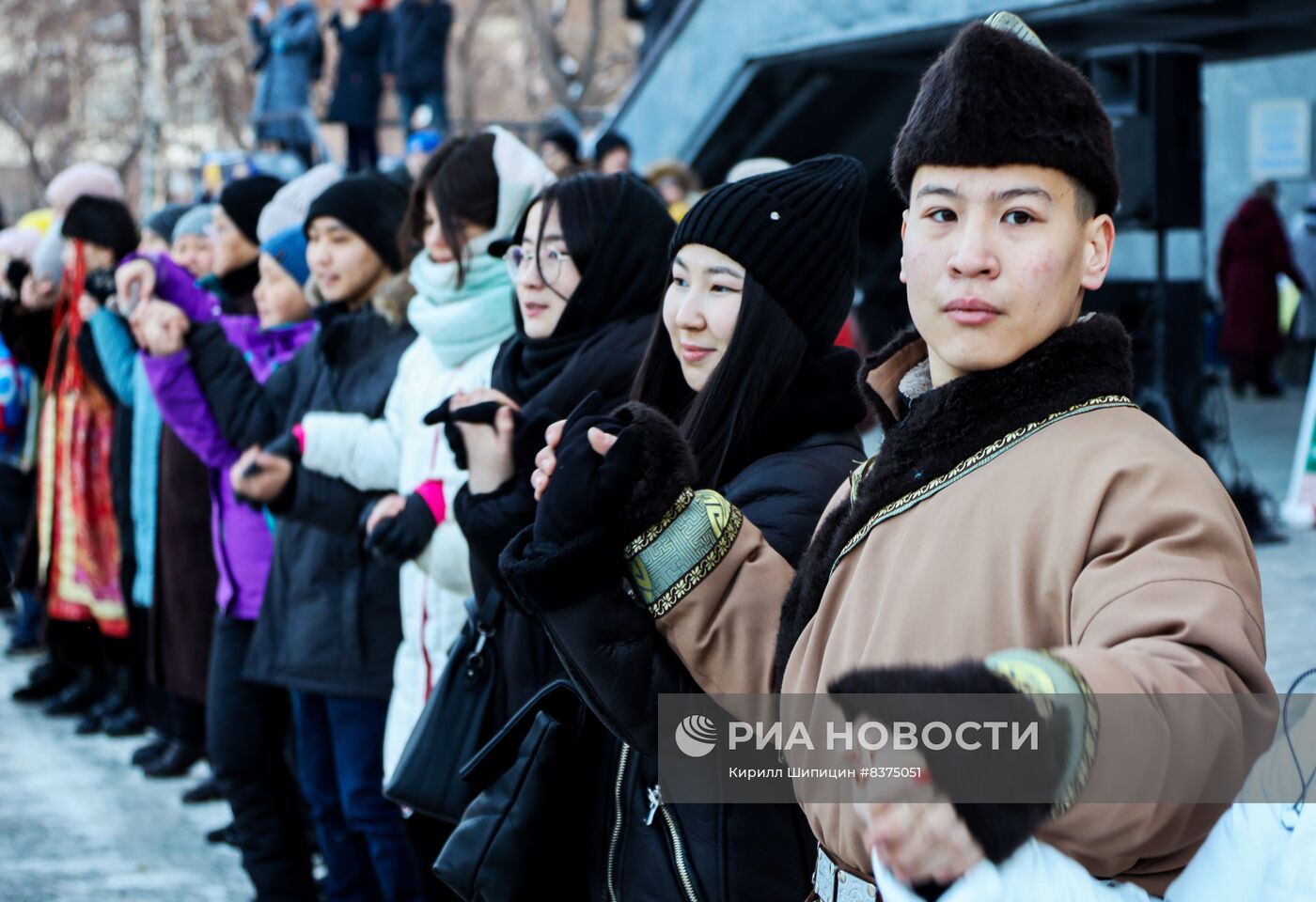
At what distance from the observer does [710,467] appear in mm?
2508

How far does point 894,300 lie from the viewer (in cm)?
1294

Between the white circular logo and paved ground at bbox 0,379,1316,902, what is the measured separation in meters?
3.05

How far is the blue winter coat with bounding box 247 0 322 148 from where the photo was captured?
13.2 m

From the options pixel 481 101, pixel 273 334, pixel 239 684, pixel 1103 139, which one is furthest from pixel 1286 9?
pixel 481 101

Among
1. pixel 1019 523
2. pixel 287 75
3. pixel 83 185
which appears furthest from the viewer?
pixel 287 75

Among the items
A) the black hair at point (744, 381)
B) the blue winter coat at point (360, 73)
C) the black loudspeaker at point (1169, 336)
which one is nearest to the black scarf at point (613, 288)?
the black hair at point (744, 381)

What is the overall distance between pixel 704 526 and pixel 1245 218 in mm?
13072

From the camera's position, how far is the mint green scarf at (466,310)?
3727mm

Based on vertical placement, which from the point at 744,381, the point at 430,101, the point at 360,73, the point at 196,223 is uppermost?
the point at 360,73

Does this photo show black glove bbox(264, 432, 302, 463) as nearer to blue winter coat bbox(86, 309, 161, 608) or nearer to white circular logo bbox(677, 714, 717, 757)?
blue winter coat bbox(86, 309, 161, 608)

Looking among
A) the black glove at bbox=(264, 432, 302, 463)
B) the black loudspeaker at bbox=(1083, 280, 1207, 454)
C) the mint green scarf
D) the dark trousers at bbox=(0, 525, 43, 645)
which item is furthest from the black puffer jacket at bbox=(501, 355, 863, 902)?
the dark trousers at bbox=(0, 525, 43, 645)

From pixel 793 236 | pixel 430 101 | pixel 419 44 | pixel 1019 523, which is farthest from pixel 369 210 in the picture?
pixel 430 101

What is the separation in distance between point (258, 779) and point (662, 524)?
2582 millimetres

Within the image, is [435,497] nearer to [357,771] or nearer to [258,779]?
[357,771]
